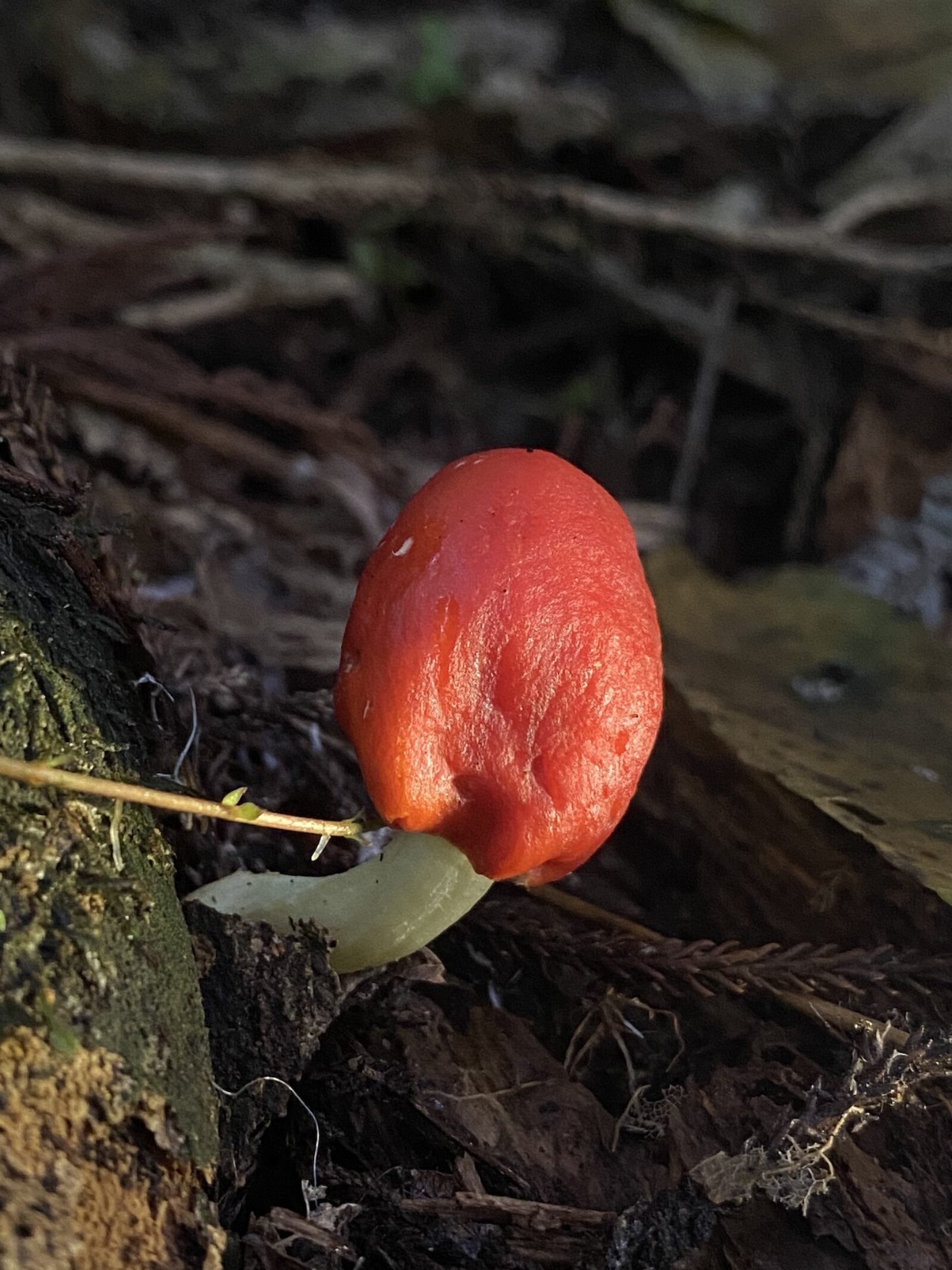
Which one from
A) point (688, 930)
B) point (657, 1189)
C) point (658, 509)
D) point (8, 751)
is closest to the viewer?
point (8, 751)

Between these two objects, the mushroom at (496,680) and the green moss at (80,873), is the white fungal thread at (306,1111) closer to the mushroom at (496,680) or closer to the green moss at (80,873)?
the green moss at (80,873)

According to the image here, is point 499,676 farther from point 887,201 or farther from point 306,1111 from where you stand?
point 887,201

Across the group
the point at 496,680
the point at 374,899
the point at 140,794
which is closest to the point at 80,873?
the point at 140,794

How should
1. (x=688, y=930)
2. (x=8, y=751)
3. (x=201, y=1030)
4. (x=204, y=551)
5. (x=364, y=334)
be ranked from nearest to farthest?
(x=8, y=751), (x=201, y=1030), (x=688, y=930), (x=204, y=551), (x=364, y=334)

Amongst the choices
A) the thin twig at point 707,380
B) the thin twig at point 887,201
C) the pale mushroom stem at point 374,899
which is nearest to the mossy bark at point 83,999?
the pale mushroom stem at point 374,899

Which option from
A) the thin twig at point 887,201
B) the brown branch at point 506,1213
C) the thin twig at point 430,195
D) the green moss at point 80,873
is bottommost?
the brown branch at point 506,1213

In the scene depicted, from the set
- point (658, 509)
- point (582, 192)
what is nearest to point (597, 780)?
point (658, 509)

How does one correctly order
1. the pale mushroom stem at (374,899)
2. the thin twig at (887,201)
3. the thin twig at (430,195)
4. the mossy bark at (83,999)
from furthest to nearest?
1. the thin twig at (887,201)
2. the thin twig at (430,195)
3. the pale mushroom stem at (374,899)
4. the mossy bark at (83,999)

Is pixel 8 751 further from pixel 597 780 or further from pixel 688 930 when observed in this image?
pixel 688 930
